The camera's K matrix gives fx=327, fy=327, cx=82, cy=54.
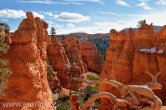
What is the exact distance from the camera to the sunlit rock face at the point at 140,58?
76.7 ft

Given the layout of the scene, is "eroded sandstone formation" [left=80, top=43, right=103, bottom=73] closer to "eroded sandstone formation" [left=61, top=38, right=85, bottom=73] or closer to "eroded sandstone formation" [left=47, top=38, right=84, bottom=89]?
"eroded sandstone formation" [left=61, top=38, right=85, bottom=73]

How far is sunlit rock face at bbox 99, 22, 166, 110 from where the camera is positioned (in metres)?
23.4

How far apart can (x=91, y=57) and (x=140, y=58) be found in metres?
45.3

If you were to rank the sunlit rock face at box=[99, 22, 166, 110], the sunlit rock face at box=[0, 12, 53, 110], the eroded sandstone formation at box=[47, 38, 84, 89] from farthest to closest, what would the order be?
the eroded sandstone formation at box=[47, 38, 84, 89], the sunlit rock face at box=[99, 22, 166, 110], the sunlit rock face at box=[0, 12, 53, 110]

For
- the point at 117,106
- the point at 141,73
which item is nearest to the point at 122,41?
the point at 141,73

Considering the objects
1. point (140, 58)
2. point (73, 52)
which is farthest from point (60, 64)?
point (140, 58)

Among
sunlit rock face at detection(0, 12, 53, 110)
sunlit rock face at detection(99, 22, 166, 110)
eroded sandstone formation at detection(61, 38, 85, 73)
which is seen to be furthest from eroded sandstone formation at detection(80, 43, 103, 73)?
sunlit rock face at detection(0, 12, 53, 110)

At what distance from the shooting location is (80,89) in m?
46.9

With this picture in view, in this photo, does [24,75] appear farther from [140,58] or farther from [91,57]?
[91,57]

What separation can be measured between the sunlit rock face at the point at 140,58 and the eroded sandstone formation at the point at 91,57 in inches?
1610

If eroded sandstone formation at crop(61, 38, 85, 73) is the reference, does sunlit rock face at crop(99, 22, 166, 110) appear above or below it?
above

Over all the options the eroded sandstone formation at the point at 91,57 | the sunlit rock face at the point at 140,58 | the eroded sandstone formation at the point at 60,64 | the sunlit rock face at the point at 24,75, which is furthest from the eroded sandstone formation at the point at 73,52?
the sunlit rock face at the point at 24,75

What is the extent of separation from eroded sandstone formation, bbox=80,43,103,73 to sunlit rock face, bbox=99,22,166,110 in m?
40.9

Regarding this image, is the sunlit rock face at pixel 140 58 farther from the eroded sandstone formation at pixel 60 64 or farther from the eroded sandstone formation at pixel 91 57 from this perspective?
the eroded sandstone formation at pixel 91 57
